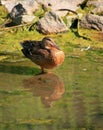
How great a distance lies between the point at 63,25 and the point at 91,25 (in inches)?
30.5

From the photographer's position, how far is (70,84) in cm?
971

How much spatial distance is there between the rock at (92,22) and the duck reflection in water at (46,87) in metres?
3.32

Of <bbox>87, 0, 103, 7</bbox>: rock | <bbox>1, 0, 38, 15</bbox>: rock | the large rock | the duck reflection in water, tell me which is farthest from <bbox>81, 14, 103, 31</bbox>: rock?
the duck reflection in water

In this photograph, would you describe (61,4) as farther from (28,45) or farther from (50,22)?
(28,45)

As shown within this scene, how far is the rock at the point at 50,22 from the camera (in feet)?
42.8

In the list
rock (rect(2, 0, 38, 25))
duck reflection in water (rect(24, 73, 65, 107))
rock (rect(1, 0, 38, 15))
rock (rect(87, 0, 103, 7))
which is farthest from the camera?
rock (rect(87, 0, 103, 7))

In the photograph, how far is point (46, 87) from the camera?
9570mm

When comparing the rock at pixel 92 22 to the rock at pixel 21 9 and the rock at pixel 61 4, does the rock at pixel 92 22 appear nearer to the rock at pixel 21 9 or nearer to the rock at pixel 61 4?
the rock at pixel 61 4

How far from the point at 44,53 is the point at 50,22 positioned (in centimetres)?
255

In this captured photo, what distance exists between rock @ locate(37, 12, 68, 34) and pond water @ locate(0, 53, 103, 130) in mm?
1712

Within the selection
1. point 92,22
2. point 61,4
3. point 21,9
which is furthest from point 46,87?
point 61,4

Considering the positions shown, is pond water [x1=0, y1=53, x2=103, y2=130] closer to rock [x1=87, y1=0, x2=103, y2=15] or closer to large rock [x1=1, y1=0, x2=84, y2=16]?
large rock [x1=1, y1=0, x2=84, y2=16]

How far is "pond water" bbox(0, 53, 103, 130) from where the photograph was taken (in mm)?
7629

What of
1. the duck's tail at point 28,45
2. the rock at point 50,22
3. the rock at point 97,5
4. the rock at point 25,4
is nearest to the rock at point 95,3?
the rock at point 97,5
